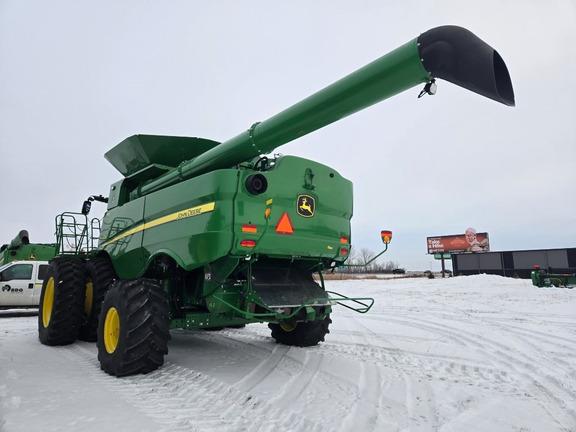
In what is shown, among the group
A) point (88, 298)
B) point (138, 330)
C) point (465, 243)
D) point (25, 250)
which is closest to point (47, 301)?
point (88, 298)

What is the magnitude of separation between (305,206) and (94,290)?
13.2 ft

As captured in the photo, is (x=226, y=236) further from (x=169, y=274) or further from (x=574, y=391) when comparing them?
(x=574, y=391)

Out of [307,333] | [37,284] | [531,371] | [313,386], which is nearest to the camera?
[313,386]

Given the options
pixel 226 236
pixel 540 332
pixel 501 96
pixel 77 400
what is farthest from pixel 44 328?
pixel 540 332

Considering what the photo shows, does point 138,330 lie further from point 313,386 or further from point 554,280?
point 554,280

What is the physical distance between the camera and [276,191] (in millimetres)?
4773

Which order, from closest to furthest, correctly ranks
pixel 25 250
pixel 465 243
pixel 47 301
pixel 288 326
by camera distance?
pixel 288 326 → pixel 47 301 → pixel 25 250 → pixel 465 243

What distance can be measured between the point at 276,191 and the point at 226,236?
2.89 ft

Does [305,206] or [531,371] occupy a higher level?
[305,206]

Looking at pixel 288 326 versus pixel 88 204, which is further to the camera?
pixel 88 204

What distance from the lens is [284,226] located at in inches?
190

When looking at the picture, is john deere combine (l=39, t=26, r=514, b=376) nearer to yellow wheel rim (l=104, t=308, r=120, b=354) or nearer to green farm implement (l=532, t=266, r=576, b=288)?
yellow wheel rim (l=104, t=308, r=120, b=354)

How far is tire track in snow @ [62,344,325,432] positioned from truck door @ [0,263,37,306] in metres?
8.49

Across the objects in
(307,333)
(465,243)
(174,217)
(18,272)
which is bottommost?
(307,333)
